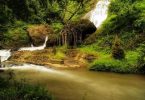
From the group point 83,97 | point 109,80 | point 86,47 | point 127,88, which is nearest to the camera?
point 83,97

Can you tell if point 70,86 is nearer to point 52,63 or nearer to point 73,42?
point 52,63

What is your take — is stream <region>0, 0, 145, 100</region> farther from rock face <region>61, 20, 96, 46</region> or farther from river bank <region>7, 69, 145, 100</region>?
rock face <region>61, 20, 96, 46</region>

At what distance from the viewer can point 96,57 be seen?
2272 cm

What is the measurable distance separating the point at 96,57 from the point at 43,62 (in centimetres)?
370

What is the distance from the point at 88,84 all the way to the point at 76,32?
12.3 m

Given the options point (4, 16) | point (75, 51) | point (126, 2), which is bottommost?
point (75, 51)

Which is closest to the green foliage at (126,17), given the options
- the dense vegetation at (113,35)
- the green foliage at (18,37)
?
the dense vegetation at (113,35)

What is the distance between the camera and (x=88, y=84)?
16172 mm

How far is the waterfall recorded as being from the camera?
31591 mm

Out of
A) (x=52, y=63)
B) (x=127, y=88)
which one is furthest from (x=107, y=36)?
(x=127, y=88)

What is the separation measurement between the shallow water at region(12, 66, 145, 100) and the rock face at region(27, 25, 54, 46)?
10.7 meters

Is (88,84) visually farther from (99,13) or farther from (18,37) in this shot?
(18,37)

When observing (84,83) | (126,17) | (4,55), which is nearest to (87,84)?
(84,83)

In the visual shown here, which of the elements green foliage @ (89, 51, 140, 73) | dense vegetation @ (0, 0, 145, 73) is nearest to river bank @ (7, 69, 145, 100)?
green foliage @ (89, 51, 140, 73)
